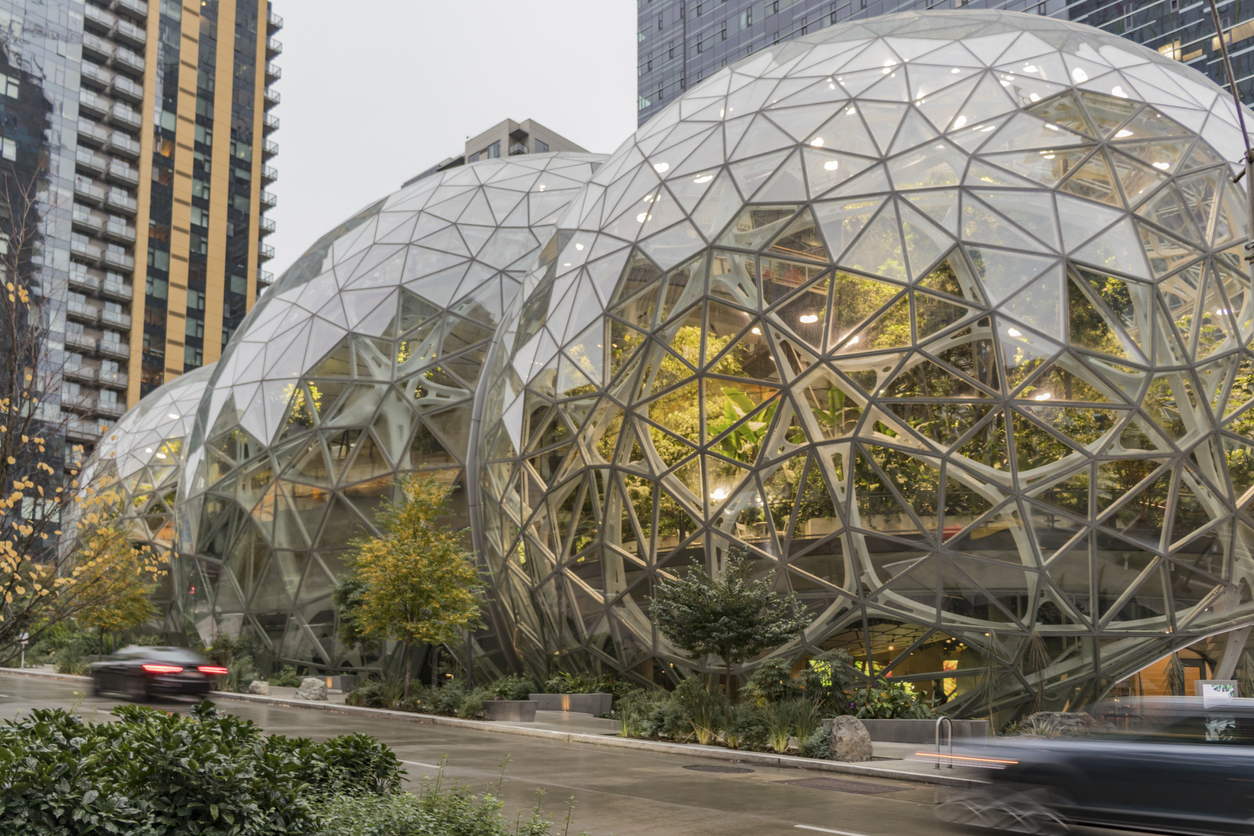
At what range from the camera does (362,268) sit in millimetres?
32781

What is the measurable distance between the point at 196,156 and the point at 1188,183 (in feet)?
318

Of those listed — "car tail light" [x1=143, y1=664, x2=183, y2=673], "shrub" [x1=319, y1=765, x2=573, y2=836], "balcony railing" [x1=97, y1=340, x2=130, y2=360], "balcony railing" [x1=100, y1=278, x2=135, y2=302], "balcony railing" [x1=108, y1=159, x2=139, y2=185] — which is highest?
"balcony railing" [x1=108, y1=159, x2=139, y2=185]

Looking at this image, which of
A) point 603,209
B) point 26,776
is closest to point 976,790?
point 26,776

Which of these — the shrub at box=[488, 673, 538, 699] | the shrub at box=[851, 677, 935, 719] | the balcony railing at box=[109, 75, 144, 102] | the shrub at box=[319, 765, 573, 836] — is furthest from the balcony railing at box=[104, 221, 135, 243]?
the shrub at box=[319, 765, 573, 836]

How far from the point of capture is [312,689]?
26625 millimetres

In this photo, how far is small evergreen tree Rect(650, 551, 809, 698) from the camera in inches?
698

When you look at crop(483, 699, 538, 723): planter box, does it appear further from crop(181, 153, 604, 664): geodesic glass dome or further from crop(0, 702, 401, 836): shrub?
crop(0, 702, 401, 836): shrub

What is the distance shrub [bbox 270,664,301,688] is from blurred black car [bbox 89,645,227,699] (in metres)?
5.99

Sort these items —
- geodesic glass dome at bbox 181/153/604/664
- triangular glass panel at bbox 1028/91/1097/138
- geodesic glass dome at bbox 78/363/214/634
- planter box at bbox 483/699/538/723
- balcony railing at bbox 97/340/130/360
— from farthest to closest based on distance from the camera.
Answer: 1. balcony railing at bbox 97/340/130/360
2. geodesic glass dome at bbox 78/363/214/634
3. geodesic glass dome at bbox 181/153/604/664
4. planter box at bbox 483/699/538/723
5. triangular glass panel at bbox 1028/91/1097/138

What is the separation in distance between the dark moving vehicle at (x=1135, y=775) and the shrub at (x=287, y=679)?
78.4 ft

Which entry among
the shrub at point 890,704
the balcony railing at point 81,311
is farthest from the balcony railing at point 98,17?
the shrub at point 890,704

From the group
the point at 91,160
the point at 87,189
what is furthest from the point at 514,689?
the point at 91,160

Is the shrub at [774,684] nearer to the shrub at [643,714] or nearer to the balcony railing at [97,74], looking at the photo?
the shrub at [643,714]

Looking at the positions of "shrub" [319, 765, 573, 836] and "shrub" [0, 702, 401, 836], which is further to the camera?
"shrub" [319, 765, 573, 836]
